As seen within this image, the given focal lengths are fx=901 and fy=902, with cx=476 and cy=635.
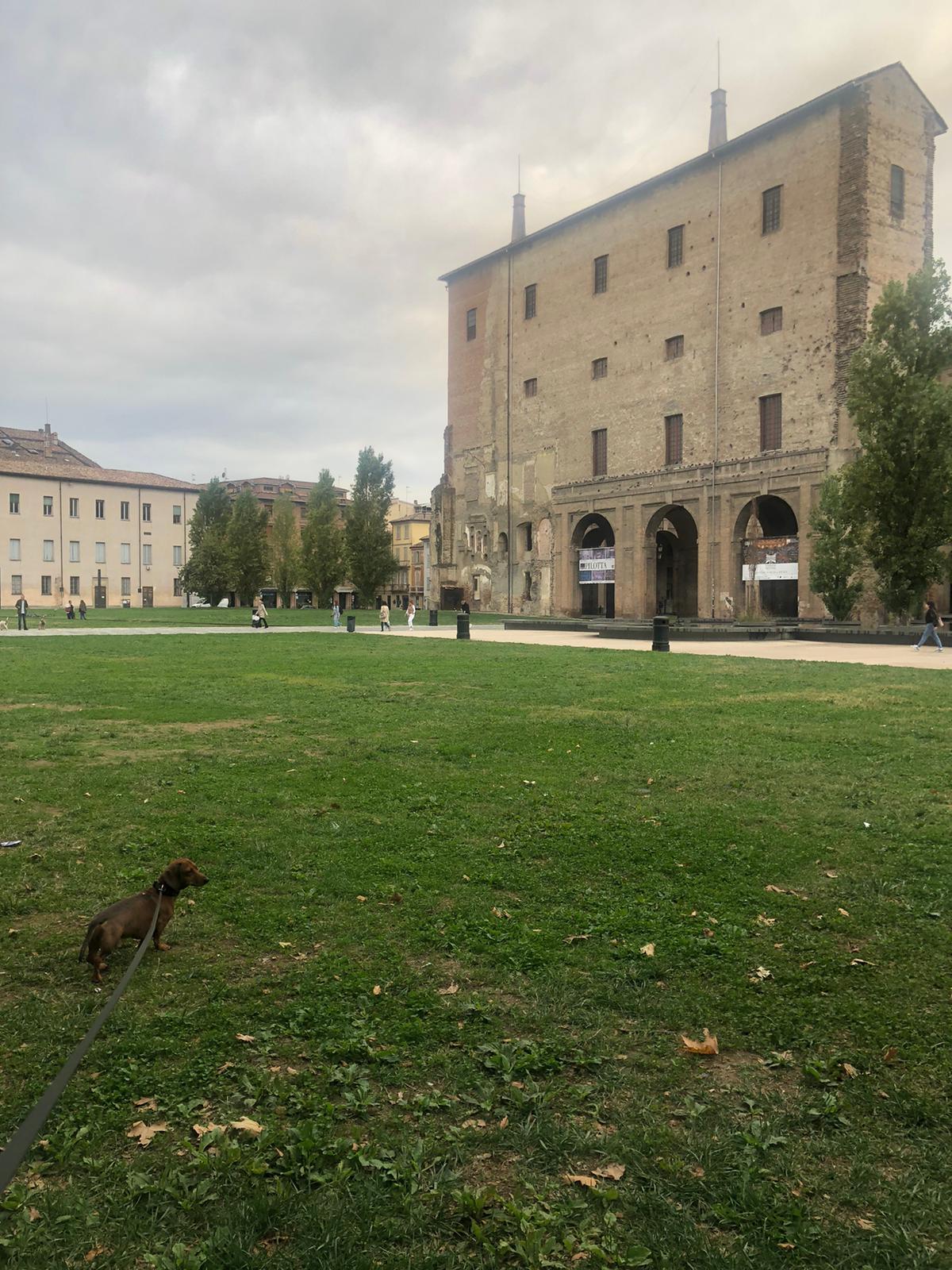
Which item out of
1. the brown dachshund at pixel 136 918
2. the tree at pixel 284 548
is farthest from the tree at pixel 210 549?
the brown dachshund at pixel 136 918

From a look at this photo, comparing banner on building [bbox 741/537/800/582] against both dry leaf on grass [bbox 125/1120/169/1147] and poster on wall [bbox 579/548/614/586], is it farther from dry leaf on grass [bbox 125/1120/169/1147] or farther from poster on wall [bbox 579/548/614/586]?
dry leaf on grass [bbox 125/1120/169/1147]

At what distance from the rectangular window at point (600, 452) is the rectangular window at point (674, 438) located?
4213 millimetres

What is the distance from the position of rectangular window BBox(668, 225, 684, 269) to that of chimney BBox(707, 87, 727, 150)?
4.79 m

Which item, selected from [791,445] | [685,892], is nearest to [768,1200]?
[685,892]

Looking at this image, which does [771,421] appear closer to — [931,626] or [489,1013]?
[931,626]

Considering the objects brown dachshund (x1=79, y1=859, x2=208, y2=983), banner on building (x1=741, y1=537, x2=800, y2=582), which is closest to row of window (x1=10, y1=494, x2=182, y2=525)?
banner on building (x1=741, y1=537, x2=800, y2=582)

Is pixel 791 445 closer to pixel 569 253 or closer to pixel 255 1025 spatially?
pixel 569 253

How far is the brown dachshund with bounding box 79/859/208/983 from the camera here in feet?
12.8

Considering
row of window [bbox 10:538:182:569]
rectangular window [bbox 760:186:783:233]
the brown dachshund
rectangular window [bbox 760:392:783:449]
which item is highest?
rectangular window [bbox 760:186:783:233]

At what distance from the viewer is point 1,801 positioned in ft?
22.2

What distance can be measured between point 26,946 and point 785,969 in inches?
137

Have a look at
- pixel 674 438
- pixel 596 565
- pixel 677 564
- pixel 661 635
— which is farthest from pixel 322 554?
pixel 661 635

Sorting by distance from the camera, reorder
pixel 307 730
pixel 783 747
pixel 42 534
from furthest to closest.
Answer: pixel 42 534 → pixel 307 730 → pixel 783 747

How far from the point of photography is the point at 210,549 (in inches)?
2766
